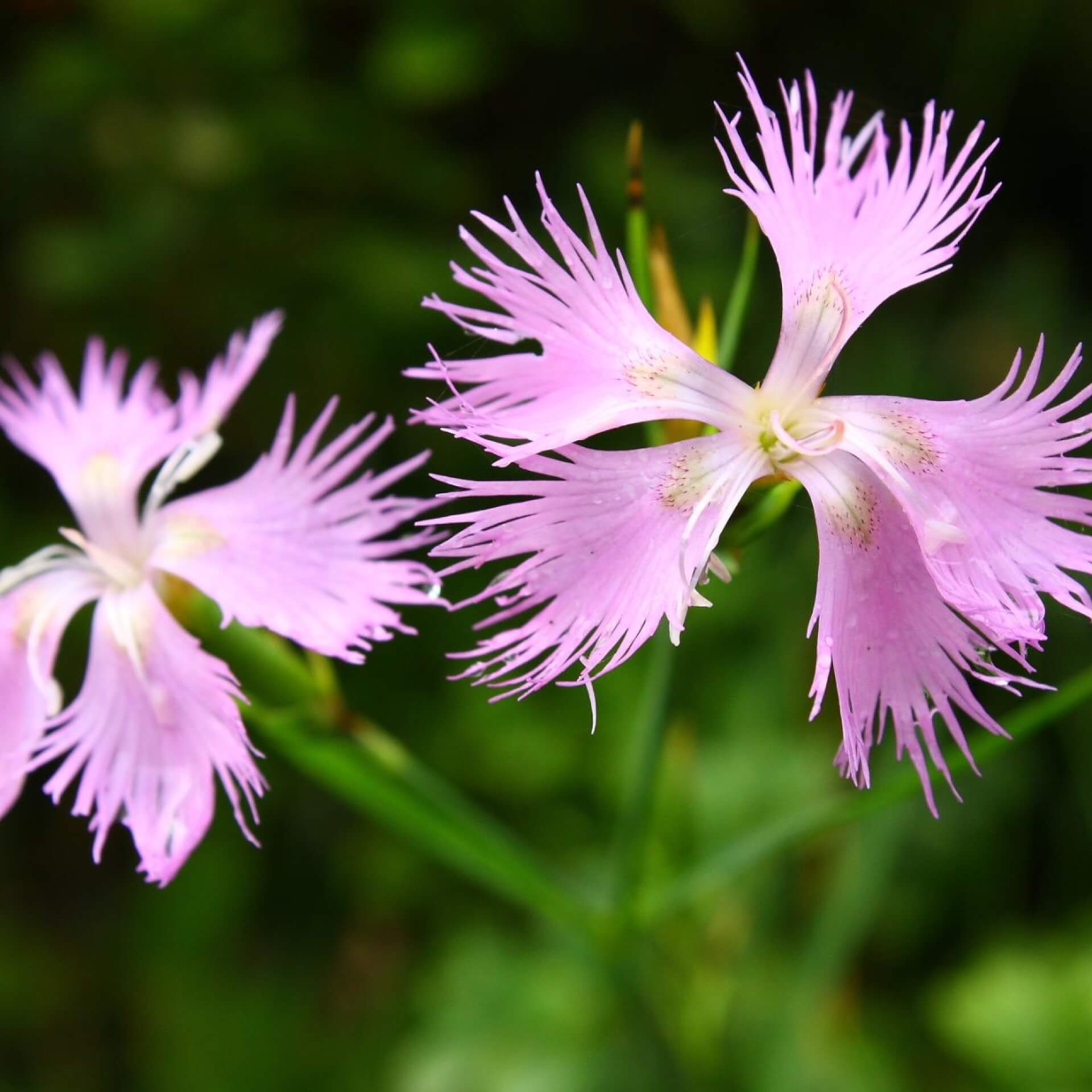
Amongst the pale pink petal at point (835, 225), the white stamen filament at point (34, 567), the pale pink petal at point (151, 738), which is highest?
the pale pink petal at point (835, 225)

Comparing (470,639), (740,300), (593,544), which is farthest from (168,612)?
(470,639)

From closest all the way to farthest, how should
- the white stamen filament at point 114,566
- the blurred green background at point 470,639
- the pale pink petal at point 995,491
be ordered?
the pale pink petal at point 995,491, the white stamen filament at point 114,566, the blurred green background at point 470,639

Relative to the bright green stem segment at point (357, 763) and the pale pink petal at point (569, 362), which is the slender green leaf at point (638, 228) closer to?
the pale pink petal at point (569, 362)

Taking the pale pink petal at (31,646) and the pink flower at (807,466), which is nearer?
the pink flower at (807,466)

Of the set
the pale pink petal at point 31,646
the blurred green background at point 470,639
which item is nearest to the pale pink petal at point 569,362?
the pale pink petal at point 31,646

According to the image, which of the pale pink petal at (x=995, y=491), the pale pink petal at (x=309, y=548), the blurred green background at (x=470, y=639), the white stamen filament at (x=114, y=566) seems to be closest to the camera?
the pale pink petal at (x=995, y=491)

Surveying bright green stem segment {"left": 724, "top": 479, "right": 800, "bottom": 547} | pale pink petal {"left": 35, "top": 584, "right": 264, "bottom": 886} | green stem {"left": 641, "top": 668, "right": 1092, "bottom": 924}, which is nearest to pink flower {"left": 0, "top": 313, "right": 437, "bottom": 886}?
pale pink petal {"left": 35, "top": 584, "right": 264, "bottom": 886}

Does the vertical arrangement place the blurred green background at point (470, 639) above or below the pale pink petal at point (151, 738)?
above

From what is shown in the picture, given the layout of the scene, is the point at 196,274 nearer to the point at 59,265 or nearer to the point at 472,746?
the point at 59,265
